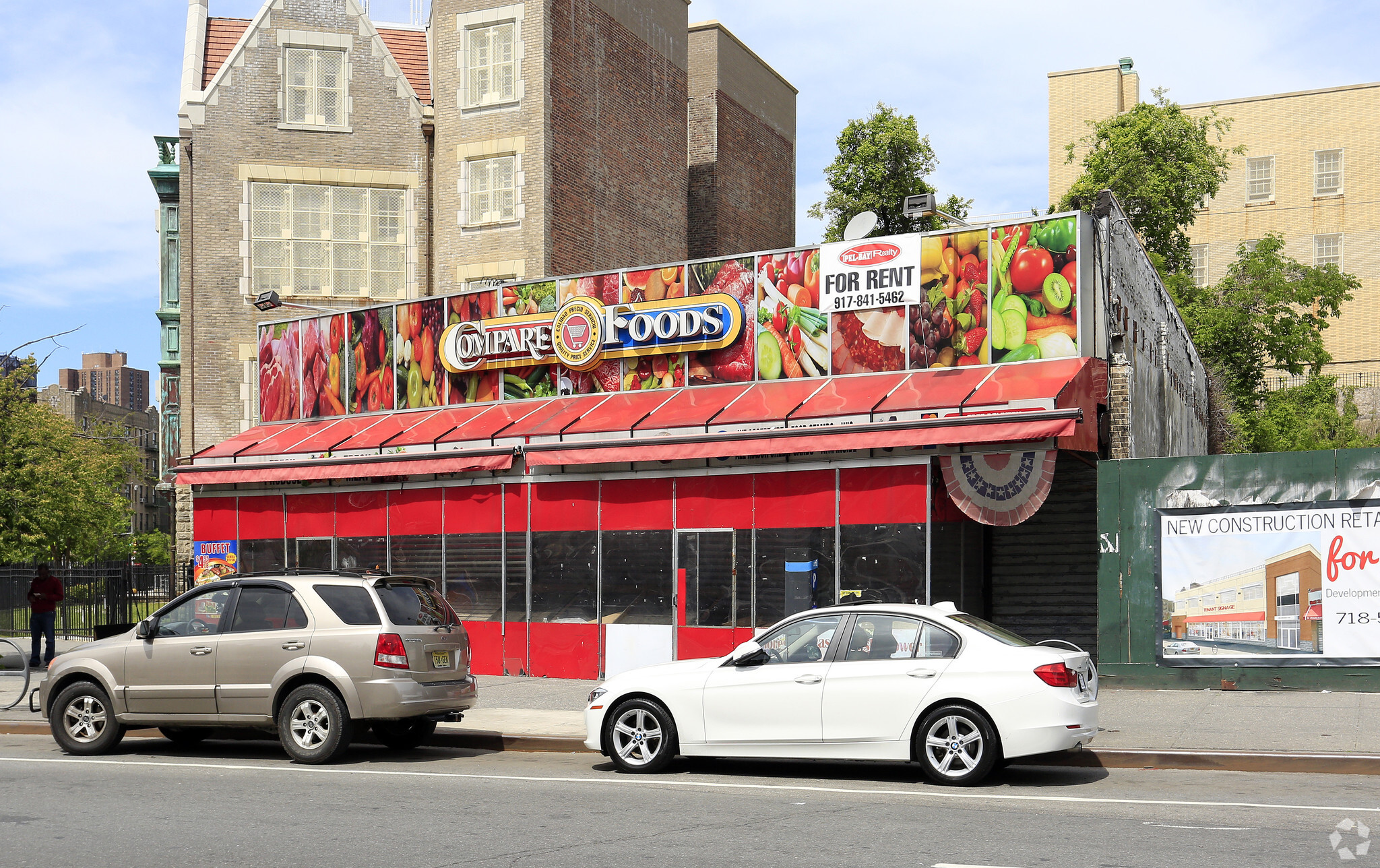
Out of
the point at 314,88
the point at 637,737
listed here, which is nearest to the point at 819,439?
the point at 637,737

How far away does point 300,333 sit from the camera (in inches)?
925

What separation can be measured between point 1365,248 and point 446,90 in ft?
142

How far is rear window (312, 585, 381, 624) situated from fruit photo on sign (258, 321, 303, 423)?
12267mm

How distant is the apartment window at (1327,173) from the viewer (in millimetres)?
55219

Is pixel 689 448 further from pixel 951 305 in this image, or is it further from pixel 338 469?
pixel 338 469

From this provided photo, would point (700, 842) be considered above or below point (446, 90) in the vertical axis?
below

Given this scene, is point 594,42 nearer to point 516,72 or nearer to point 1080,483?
point 516,72

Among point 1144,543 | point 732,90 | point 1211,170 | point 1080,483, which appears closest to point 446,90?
point 732,90

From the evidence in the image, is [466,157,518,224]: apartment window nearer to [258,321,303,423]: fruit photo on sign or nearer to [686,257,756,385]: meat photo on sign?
[258,321,303,423]: fruit photo on sign

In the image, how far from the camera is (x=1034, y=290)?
16.1 m

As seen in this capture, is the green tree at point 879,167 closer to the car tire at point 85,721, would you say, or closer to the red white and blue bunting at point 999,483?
the red white and blue bunting at point 999,483

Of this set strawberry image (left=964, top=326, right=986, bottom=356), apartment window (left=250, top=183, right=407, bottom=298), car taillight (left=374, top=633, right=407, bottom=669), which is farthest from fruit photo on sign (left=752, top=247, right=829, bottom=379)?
apartment window (left=250, top=183, right=407, bottom=298)

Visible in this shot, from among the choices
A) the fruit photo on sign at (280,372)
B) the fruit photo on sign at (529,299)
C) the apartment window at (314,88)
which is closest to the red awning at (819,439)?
the fruit photo on sign at (529,299)

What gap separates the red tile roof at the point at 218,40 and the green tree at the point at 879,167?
17.5 metres
